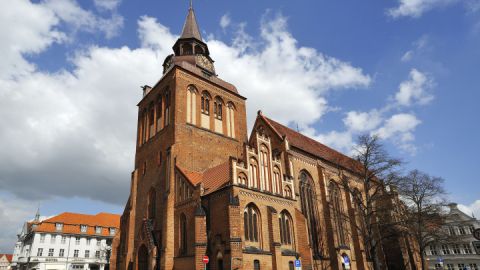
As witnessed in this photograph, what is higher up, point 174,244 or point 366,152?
point 366,152

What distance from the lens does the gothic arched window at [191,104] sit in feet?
87.2

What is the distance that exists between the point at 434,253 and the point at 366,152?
126ft

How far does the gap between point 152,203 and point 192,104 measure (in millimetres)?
8470

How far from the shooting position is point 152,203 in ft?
84.5

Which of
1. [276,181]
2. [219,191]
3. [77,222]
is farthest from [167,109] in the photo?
[77,222]

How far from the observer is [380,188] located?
24.0 meters

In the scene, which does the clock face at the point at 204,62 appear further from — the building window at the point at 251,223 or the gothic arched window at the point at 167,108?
the building window at the point at 251,223

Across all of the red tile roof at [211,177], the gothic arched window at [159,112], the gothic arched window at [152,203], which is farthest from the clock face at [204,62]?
the gothic arched window at [152,203]

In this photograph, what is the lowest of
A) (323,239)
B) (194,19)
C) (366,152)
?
(323,239)

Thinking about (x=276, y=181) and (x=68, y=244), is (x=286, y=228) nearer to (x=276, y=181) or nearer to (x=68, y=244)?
(x=276, y=181)

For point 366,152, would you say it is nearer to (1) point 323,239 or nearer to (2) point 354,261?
(1) point 323,239

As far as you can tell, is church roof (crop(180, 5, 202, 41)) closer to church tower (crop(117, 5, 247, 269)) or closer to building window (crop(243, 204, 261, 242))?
church tower (crop(117, 5, 247, 269))

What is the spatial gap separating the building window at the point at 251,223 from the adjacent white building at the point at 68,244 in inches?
1588

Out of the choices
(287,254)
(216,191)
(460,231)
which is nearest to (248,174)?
(216,191)
